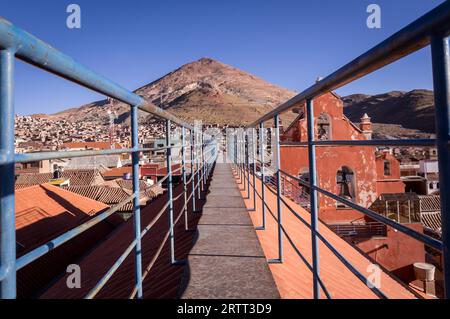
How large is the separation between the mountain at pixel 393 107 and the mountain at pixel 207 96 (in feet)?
102

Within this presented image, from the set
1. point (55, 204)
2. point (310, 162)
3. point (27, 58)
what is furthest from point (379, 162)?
point (27, 58)

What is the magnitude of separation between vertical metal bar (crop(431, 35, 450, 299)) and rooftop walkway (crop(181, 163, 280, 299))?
111cm

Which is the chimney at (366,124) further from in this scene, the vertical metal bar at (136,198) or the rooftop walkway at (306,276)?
the vertical metal bar at (136,198)

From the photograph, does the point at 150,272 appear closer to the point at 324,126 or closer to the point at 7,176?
the point at 7,176

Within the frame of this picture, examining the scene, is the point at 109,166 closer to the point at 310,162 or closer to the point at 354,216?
the point at 354,216

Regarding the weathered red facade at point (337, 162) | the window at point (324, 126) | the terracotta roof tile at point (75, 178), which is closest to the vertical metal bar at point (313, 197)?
the weathered red facade at point (337, 162)

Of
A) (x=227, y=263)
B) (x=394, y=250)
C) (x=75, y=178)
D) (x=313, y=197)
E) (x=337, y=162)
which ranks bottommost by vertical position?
(x=394, y=250)

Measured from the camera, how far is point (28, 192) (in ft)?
34.9

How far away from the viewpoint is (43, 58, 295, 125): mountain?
93.1m

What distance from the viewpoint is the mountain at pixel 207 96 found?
9312 cm

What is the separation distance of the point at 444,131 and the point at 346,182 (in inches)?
635

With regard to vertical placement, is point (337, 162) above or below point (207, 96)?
below

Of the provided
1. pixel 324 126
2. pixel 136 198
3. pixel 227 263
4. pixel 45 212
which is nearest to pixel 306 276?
pixel 227 263

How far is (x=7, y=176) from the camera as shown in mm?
665
